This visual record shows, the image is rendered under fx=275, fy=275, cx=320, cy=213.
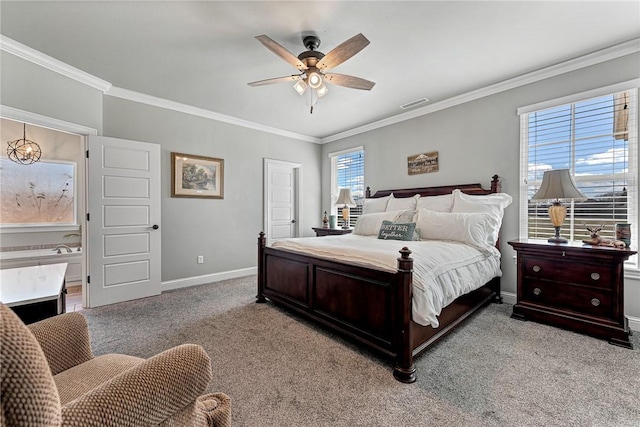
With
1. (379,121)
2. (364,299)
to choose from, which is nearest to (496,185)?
(379,121)

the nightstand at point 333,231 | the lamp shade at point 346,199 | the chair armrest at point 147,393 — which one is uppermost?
the lamp shade at point 346,199

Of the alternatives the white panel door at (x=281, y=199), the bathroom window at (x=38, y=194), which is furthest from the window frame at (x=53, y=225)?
the white panel door at (x=281, y=199)

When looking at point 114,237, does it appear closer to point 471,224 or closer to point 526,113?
point 471,224

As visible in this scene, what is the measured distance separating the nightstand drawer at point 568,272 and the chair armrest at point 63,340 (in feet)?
11.5

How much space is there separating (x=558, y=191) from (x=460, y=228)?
0.89m

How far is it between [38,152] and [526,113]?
6.90 meters

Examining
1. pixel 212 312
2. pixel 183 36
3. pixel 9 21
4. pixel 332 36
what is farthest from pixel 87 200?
pixel 332 36

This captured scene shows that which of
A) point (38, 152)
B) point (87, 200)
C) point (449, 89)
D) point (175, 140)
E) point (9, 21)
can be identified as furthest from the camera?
point (38, 152)

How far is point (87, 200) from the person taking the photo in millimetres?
3197

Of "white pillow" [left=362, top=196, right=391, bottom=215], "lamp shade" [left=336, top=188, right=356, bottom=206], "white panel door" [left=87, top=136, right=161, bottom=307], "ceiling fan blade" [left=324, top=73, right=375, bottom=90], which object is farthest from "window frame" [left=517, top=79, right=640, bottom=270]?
"white panel door" [left=87, top=136, right=161, bottom=307]

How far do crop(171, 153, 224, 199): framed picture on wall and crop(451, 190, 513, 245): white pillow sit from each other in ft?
11.4

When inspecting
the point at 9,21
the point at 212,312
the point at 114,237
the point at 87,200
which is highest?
the point at 9,21

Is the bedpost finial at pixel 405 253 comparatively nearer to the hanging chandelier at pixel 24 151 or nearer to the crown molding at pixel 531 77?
the crown molding at pixel 531 77

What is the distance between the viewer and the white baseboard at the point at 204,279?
12.9ft
